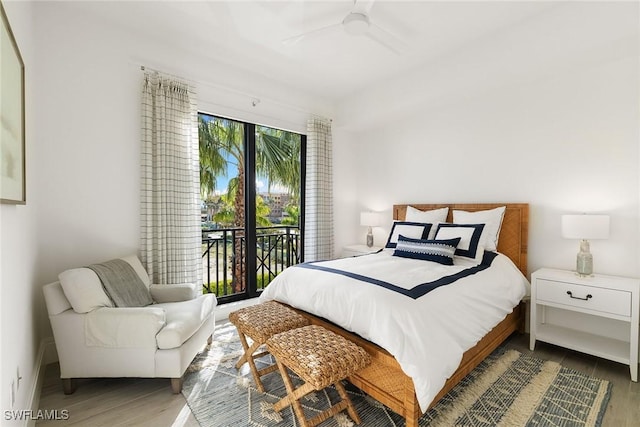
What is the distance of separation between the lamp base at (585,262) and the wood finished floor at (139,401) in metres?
0.73

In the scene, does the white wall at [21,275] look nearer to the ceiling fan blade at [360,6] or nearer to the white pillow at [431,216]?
the ceiling fan blade at [360,6]

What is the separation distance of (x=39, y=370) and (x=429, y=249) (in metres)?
3.22

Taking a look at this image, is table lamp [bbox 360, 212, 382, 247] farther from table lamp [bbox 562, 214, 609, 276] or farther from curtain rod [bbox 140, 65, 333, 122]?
table lamp [bbox 562, 214, 609, 276]

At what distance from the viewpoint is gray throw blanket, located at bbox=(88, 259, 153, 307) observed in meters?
2.15

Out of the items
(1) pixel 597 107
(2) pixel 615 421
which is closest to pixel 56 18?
(1) pixel 597 107

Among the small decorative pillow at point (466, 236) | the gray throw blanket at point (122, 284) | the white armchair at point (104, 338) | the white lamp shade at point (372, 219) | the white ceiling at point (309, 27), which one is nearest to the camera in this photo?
the white armchair at point (104, 338)

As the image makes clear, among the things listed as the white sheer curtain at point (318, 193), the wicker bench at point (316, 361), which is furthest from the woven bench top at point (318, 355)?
the white sheer curtain at point (318, 193)

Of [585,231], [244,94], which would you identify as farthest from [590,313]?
[244,94]

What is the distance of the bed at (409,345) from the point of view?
1588 mm

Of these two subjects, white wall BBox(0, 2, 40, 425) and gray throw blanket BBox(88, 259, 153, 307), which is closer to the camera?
white wall BBox(0, 2, 40, 425)

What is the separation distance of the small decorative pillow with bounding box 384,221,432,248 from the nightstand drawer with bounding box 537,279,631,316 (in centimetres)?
112

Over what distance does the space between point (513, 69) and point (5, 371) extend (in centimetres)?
408

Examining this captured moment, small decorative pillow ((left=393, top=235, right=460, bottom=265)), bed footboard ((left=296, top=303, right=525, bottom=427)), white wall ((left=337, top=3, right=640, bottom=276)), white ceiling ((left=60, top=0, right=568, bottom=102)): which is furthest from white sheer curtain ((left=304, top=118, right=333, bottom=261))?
bed footboard ((left=296, top=303, right=525, bottom=427))

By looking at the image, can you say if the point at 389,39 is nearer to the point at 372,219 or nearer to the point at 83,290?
the point at 372,219
